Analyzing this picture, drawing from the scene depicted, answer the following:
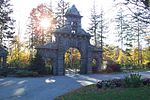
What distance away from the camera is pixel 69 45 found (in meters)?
41.4

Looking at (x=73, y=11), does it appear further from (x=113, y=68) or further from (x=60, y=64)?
(x=113, y=68)

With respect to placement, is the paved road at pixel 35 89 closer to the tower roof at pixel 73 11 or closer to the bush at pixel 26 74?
the bush at pixel 26 74

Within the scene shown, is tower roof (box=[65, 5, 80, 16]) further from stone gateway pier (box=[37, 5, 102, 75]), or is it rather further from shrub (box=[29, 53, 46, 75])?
shrub (box=[29, 53, 46, 75])

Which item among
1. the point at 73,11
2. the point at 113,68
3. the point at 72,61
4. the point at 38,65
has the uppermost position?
the point at 73,11

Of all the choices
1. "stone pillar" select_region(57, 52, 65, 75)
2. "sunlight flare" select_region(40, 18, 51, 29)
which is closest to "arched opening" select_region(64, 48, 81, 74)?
"sunlight flare" select_region(40, 18, 51, 29)

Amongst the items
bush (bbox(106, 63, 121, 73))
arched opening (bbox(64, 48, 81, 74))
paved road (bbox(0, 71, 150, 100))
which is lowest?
paved road (bbox(0, 71, 150, 100))

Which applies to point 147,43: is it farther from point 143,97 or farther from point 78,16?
point 143,97

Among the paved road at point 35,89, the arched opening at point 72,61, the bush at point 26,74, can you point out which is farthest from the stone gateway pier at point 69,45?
the arched opening at point 72,61

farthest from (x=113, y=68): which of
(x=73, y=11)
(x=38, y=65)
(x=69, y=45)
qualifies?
(x=38, y=65)

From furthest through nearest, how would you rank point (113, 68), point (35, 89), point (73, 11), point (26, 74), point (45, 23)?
point (45, 23), point (113, 68), point (73, 11), point (26, 74), point (35, 89)

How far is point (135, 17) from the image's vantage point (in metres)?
19.3

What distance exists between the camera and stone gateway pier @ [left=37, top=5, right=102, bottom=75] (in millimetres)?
39844

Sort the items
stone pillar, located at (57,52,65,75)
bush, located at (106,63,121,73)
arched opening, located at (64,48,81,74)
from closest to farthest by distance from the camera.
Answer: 1. stone pillar, located at (57,52,65,75)
2. bush, located at (106,63,121,73)
3. arched opening, located at (64,48,81,74)

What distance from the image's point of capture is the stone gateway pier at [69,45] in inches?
1569
